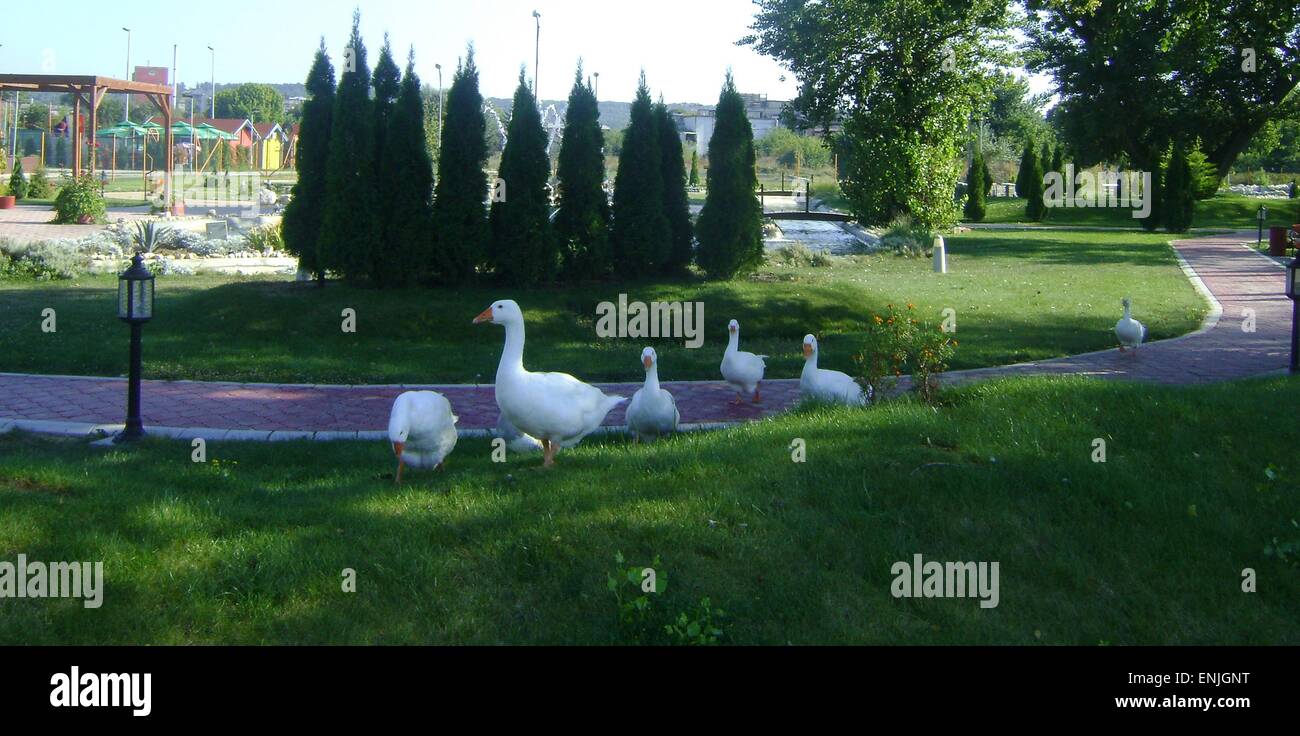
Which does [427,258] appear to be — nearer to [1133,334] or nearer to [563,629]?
[1133,334]

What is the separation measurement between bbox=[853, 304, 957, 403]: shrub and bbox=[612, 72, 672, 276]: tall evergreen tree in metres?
7.31

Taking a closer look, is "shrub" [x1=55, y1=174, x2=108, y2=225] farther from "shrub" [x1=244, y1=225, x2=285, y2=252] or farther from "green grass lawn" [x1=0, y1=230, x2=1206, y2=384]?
"green grass lawn" [x1=0, y1=230, x2=1206, y2=384]

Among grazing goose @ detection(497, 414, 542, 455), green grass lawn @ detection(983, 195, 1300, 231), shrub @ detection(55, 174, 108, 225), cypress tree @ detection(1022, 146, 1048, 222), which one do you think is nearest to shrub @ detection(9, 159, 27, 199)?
shrub @ detection(55, 174, 108, 225)

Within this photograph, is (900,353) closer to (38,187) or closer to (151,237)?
(151,237)

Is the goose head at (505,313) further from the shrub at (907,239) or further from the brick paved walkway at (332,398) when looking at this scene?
the shrub at (907,239)

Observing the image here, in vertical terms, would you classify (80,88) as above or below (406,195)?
above

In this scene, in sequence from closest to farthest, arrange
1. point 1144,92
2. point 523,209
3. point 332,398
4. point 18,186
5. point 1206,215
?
1. point 332,398
2. point 523,209
3. point 18,186
4. point 1144,92
5. point 1206,215

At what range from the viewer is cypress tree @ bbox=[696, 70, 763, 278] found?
1709 cm

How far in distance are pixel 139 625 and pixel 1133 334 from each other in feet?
37.6

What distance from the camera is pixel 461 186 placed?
50.0 ft

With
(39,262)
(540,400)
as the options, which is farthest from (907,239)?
(540,400)

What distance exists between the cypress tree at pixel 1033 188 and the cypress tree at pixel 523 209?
38.1m

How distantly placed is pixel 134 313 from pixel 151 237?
1709cm
